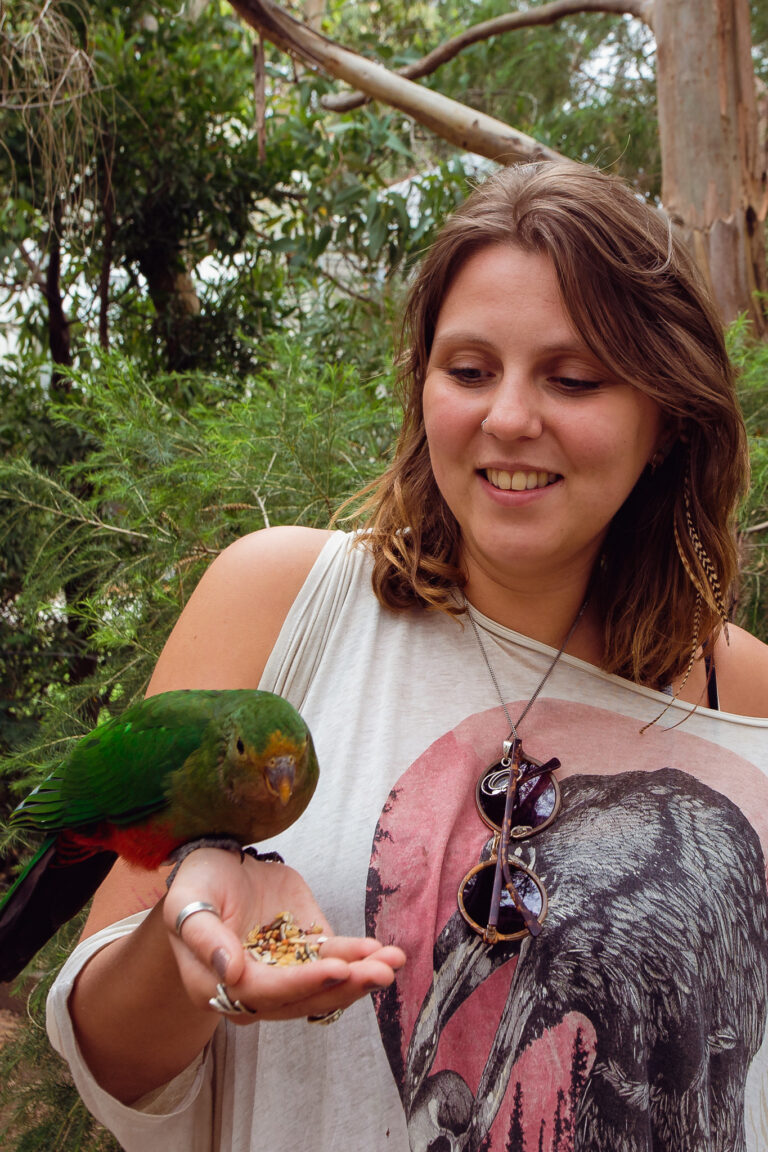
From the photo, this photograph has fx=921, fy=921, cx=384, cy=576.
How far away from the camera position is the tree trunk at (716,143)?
2.98 m

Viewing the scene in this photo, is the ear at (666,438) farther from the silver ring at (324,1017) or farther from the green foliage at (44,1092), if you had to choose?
the green foliage at (44,1092)

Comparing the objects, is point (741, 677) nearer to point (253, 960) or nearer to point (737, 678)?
point (737, 678)

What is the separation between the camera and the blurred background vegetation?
1929mm

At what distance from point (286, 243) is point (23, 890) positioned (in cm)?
316

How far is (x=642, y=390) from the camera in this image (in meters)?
1.16

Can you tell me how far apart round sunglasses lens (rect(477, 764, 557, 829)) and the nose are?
42 centimetres

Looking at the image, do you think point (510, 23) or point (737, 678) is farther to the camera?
point (510, 23)

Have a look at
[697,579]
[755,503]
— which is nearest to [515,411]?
[697,579]

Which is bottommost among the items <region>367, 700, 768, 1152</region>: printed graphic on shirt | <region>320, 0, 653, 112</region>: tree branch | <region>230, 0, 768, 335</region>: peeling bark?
<region>367, 700, 768, 1152</region>: printed graphic on shirt

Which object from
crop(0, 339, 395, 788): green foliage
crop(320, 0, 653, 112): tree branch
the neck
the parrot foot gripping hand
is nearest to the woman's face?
the neck

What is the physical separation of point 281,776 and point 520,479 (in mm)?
461

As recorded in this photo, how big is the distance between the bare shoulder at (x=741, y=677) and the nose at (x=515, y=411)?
0.55 metres

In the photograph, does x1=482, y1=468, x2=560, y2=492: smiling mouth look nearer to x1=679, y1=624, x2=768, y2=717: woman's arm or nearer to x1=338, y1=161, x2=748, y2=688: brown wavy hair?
x1=338, y1=161, x2=748, y2=688: brown wavy hair

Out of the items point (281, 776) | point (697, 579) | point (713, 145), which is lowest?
point (281, 776)
